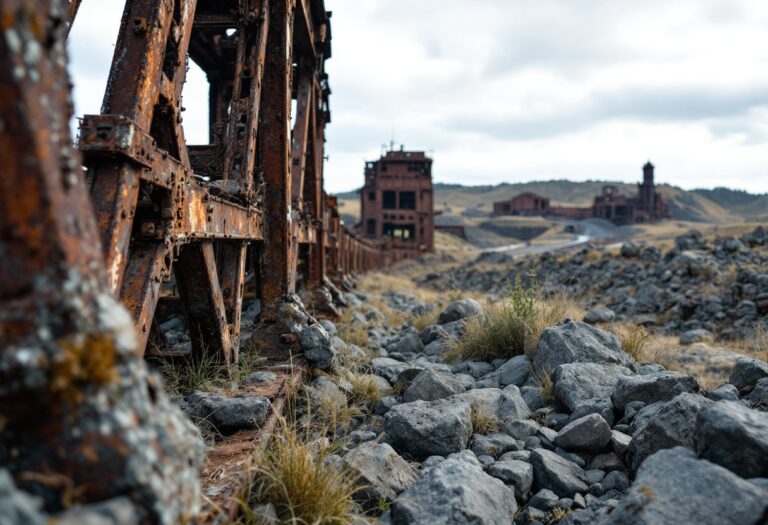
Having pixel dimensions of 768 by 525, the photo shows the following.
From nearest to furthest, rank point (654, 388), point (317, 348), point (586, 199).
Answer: point (654, 388) < point (317, 348) < point (586, 199)

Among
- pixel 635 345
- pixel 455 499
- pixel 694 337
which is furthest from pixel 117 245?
pixel 694 337

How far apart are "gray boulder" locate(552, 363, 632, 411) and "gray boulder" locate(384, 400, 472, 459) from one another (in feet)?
2.58

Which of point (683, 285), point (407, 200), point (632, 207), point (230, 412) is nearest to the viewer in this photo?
point (230, 412)

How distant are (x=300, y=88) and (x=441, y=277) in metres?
15.4

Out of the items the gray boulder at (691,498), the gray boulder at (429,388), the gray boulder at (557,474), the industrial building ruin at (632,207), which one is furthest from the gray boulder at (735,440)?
the industrial building ruin at (632,207)

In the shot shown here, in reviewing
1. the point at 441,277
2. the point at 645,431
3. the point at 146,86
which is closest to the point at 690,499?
the point at 645,431

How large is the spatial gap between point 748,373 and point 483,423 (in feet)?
6.34

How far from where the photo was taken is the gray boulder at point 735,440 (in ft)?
6.20

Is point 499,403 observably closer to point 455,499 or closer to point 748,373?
point 455,499

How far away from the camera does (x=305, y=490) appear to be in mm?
2000

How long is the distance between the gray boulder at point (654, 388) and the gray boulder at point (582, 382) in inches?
7.6

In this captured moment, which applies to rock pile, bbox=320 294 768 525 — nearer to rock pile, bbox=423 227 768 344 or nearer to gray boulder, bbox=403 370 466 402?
gray boulder, bbox=403 370 466 402

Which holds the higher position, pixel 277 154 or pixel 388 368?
pixel 277 154

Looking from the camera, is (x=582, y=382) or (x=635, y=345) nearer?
(x=582, y=382)
